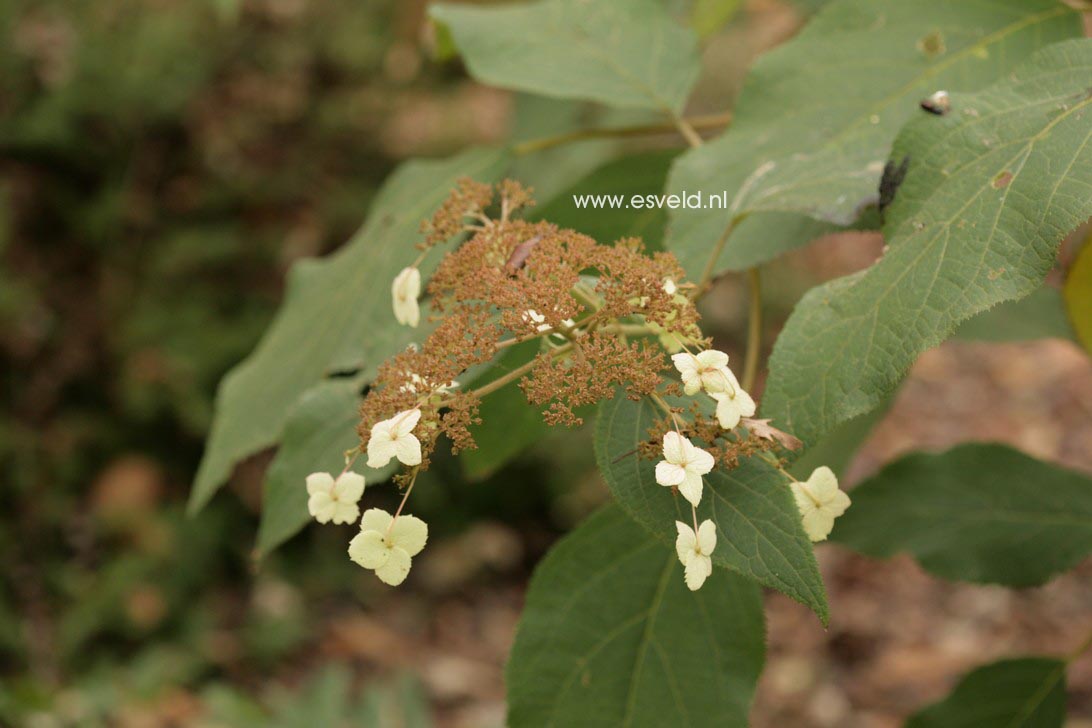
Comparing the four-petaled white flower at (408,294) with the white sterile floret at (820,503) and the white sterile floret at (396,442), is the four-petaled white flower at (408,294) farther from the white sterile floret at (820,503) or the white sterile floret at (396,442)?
the white sterile floret at (820,503)

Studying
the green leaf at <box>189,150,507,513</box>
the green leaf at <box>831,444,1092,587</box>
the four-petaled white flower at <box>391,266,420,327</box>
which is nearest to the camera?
the four-petaled white flower at <box>391,266,420,327</box>

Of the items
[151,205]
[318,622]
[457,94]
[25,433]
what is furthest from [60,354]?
[457,94]

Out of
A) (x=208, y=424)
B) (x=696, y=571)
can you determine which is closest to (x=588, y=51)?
(x=696, y=571)

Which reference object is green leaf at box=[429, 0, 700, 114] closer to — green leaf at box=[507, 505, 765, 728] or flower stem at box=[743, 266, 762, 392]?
flower stem at box=[743, 266, 762, 392]

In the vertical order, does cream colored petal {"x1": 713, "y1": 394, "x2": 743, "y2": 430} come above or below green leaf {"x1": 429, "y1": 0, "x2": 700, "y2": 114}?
above

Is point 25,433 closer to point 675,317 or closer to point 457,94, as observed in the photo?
point 457,94

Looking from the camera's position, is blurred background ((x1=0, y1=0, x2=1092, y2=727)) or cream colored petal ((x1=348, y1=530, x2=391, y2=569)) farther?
blurred background ((x1=0, y1=0, x2=1092, y2=727))

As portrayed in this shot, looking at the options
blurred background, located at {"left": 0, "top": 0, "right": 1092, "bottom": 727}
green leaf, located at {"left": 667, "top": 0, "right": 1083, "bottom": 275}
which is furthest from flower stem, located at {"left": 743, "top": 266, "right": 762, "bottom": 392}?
blurred background, located at {"left": 0, "top": 0, "right": 1092, "bottom": 727}
